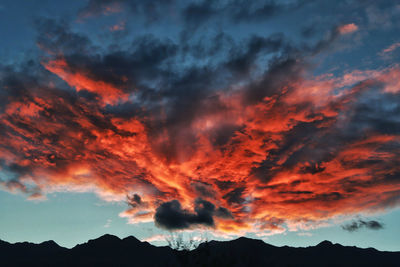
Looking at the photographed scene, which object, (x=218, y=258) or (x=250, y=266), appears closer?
(x=218, y=258)

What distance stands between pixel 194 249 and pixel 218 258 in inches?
192

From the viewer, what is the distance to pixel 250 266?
4997cm

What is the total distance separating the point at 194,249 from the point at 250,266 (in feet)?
35.8

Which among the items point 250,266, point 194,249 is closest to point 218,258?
point 194,249

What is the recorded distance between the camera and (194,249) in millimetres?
47594

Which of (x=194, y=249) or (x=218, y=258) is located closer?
(x=218, y=258)

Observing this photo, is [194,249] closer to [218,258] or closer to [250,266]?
[218,258]

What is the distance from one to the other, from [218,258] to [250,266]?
351 inches

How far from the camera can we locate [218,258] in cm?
4459
